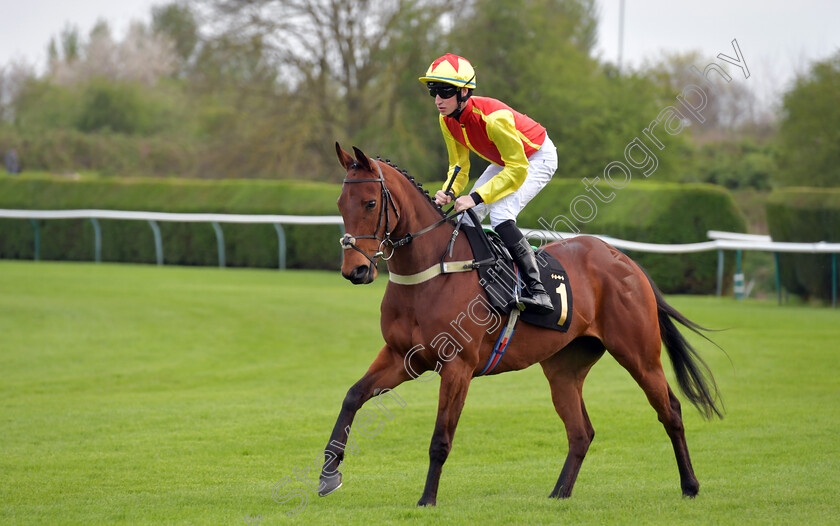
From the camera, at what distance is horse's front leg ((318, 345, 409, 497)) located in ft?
14.1

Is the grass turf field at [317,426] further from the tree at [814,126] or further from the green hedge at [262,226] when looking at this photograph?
the tree at [814,126]

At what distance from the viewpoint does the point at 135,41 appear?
45.8m

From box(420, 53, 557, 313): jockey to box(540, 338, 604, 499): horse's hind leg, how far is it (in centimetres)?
55

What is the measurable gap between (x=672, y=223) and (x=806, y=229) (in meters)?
2.01

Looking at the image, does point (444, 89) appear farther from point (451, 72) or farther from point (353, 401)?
point (353, 401)

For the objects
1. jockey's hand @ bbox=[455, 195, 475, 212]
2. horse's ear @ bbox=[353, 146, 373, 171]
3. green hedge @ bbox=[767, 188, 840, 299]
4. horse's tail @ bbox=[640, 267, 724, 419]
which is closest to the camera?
horse's ear @ bbox=[353, 146, 373, 171]

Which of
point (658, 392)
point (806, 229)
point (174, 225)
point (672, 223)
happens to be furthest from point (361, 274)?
point (174, 225)

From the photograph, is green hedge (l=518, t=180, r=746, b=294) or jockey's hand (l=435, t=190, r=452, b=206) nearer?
jockey's hand (l=435, t=190, r=452, b=206)

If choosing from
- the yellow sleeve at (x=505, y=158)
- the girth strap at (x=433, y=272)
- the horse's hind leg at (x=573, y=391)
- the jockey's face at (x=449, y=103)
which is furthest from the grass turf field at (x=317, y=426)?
the jockey's face at (x=449, y=103)

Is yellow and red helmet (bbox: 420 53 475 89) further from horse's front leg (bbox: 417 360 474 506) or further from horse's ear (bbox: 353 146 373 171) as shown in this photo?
horse's front leg (bbox: 417 360 474 506)

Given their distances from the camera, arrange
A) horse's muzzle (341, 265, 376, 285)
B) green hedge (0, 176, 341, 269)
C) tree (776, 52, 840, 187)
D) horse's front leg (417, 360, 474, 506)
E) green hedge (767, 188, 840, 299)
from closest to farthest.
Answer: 1. horse's muzzle (341, 265, 376, 285)
2. horse's front leg (417, 360, 474, 506)
3. green hedge (767, 188, 840, 299)
4. green hedge (0, 176, 341, 269)
5. tree (776, 52, 840, 187)

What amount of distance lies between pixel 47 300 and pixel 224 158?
43.8 feet

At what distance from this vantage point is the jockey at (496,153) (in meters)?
4.39

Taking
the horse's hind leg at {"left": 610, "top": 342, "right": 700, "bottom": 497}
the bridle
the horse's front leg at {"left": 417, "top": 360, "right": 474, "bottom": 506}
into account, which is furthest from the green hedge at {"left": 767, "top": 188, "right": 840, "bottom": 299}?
the bridle
